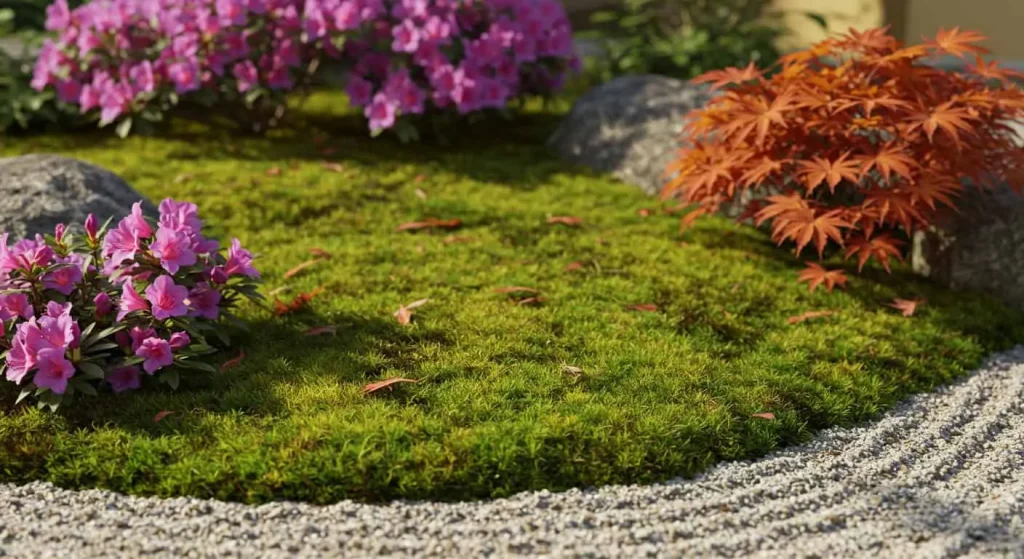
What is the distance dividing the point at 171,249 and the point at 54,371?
559mm

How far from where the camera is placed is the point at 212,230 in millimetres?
5242

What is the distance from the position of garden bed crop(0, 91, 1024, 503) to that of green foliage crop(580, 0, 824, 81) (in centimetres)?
234

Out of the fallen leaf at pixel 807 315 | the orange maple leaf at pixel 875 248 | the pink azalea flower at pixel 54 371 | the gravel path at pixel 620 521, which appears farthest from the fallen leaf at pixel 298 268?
the orange maple leaf at pixel 875 248

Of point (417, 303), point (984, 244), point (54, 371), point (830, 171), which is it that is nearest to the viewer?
point (54, 371)

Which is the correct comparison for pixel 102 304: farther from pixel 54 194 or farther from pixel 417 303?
pixel 417 303

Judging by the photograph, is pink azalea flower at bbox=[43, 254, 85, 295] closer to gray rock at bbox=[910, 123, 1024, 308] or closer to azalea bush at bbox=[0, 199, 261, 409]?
azalea bush at bbox=[0, 199, 261, 409]

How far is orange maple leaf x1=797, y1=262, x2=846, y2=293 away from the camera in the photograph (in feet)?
15.2

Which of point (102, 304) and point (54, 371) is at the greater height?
point (102, 304)

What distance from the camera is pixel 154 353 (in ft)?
11.4

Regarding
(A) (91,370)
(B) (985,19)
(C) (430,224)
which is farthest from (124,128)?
(B) (985,19)

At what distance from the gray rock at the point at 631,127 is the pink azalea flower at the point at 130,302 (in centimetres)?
329

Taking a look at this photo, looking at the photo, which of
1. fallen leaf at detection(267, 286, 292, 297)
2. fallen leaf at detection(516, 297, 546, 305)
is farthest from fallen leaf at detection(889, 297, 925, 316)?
fallen leaf at detection(267, 286, 292, 297)

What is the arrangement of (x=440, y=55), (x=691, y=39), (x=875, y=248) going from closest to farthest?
(x=875, y=248) → (x=440, y=55) → (x=691, y=39)

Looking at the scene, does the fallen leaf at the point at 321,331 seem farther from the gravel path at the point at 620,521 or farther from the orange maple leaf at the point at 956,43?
the orange maple leaf at the point at 956,43
